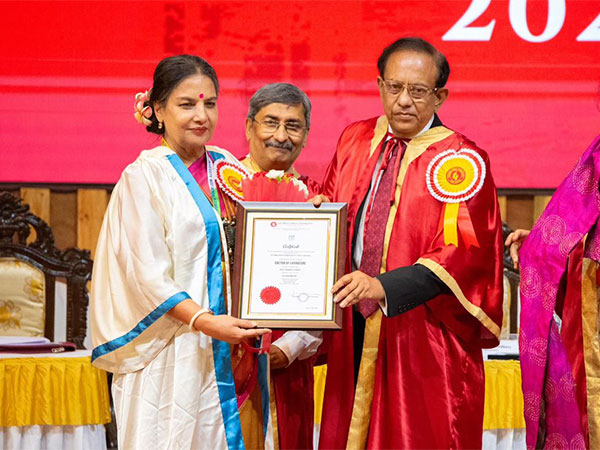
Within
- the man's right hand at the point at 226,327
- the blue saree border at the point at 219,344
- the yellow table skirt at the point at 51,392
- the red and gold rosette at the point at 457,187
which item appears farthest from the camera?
the yellow table skirt at the point at 51,392

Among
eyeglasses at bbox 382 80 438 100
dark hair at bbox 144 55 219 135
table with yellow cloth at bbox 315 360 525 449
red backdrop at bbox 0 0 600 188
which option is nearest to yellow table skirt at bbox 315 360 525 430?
table with yellow cloth at bbox 315 360 525 449

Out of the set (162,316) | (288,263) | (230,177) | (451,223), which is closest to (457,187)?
(451,223)

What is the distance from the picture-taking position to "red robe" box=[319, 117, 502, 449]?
226 cm

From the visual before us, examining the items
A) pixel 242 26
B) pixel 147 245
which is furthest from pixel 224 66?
pixel 147 245

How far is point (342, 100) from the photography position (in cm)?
440

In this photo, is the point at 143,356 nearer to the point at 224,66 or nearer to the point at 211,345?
the point at 211,345

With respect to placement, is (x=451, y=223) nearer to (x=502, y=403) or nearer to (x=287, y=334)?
(x=287, y=334)

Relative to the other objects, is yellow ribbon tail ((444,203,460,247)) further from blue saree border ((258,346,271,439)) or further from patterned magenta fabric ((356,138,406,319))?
blue saree border ((258,346,271,439))

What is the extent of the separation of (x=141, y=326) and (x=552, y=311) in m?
1.05

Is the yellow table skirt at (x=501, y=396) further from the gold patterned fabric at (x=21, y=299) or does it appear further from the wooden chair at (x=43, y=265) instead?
the gold patterned fabric at (x=21, y=299)

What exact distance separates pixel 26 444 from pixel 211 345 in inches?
69.2

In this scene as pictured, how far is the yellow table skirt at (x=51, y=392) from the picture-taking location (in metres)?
3.52

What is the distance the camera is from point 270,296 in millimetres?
2123

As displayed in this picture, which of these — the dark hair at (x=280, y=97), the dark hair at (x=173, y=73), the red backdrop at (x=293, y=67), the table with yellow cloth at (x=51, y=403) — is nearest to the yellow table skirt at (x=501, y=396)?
the table with yellow cloth at (x=51, y=403)
